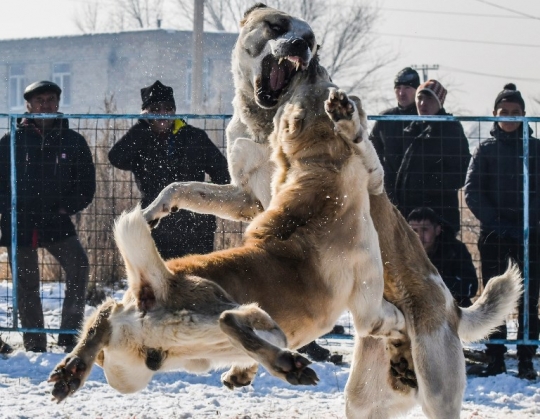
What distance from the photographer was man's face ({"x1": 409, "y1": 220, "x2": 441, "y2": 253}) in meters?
7.18

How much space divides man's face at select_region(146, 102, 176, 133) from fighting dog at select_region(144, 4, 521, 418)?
210 centimetres

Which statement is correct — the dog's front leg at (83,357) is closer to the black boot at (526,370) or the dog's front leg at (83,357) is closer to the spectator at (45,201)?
the spectator at (45,201)

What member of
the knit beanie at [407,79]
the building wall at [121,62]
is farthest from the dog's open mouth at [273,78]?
the building wall at [121,62]

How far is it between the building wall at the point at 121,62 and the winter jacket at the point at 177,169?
2525cm

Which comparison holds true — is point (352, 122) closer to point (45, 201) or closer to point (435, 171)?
point (435, 171)

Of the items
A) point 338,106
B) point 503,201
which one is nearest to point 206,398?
point 338,106

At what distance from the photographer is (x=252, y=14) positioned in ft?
17.9

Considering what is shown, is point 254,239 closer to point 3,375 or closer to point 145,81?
point 3,375

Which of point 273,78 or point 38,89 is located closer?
point 273,78

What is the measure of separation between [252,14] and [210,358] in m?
2.50

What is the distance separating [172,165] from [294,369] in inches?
165

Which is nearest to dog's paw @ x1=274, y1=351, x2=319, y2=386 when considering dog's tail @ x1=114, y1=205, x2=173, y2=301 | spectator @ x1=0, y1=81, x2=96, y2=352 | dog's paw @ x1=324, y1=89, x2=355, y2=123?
dog's tail @ x1=114, y1=205, x2=173, y2=301

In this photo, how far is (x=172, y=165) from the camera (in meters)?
7.31

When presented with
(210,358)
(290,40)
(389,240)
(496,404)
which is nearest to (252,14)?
(290,40)
